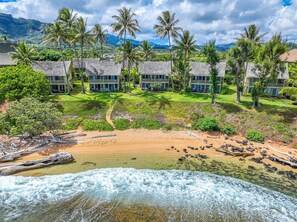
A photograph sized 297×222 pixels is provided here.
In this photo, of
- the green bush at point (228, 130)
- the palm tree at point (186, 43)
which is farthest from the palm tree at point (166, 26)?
the green bush at point (228, 130)

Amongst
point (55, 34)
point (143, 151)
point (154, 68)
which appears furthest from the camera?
point (154, 68)

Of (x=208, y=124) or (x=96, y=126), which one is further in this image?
(x=96, y=126)

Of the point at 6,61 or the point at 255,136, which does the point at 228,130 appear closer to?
the point at 255,136

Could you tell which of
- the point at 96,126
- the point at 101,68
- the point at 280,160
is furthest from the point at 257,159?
the point at 101,68

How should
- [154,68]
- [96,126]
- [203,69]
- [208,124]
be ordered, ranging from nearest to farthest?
[208,124] → [96,126] → [203,69] → [154,68]

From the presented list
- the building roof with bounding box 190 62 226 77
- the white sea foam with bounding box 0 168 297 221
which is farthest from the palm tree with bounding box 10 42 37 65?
the building roof with bounding box 190 62 226 77

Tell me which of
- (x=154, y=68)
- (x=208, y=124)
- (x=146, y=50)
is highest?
(x=146, y=50)

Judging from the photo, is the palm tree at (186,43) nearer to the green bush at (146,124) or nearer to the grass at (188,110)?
the grass at (188,110)
